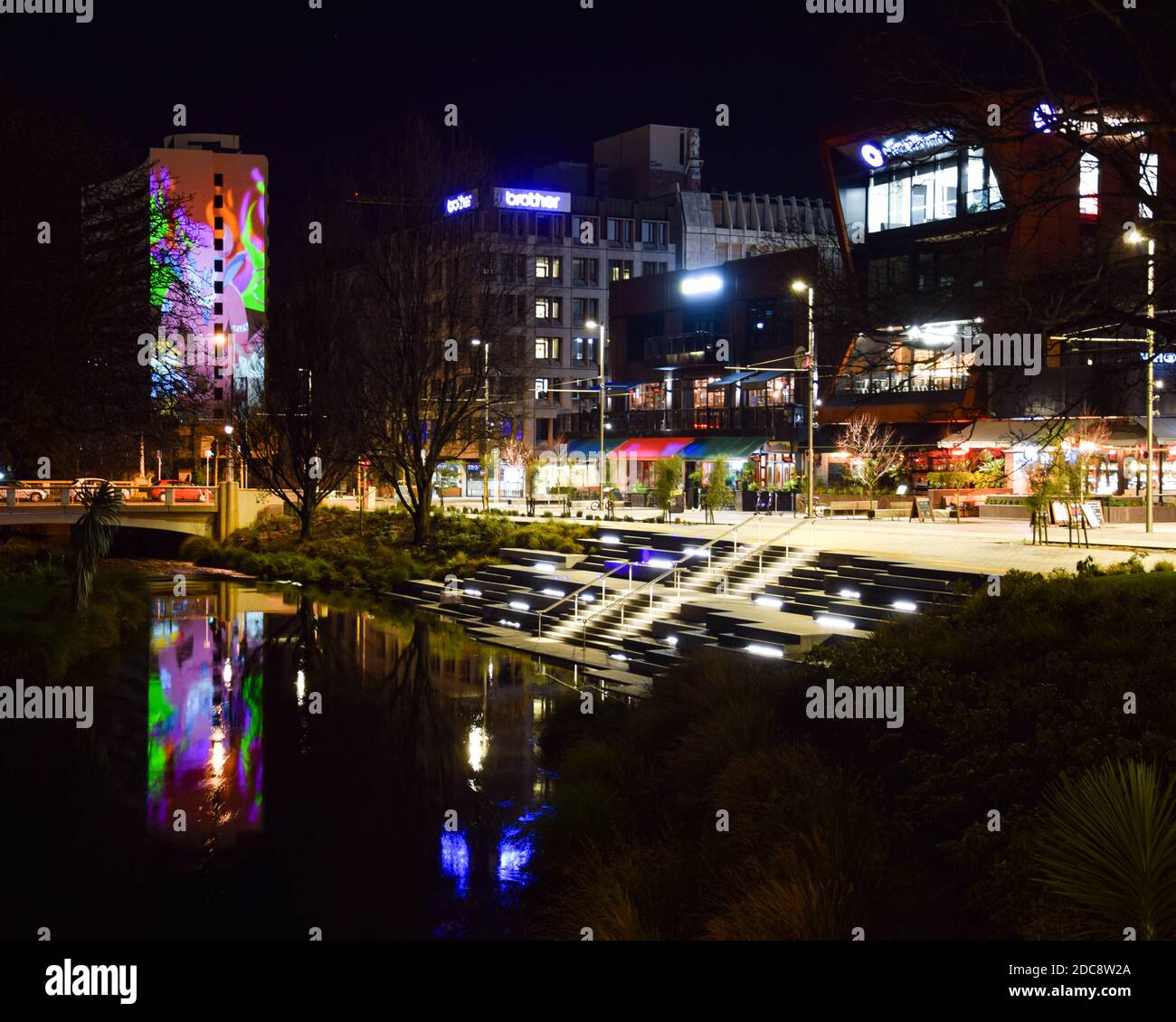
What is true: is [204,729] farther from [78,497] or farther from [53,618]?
[78,497]

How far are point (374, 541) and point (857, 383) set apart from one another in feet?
101

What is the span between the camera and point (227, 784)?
15906 millimetres

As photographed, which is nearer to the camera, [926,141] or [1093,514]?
[926,141]

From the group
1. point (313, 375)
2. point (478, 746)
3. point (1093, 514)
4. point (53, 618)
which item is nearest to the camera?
point (478, 746)

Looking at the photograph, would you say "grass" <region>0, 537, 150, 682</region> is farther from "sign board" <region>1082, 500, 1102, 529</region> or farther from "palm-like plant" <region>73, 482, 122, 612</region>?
"sign board" <region>1082, 500, 1102, 529</region>

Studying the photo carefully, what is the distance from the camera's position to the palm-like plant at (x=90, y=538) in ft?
85.4

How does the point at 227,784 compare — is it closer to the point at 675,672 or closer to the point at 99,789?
the point at 99,789

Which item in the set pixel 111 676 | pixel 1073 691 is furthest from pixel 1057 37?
pixel 111 676

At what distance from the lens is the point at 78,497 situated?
42562 mm

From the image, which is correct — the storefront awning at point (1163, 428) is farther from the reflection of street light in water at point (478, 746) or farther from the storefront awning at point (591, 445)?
the reflection of street light in water at point (478, 746)

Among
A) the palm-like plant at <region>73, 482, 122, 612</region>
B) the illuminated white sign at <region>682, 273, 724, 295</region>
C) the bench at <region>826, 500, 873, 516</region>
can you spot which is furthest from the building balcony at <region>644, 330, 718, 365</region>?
the palm-like plant at <region>73, 482, 122, 612</region>

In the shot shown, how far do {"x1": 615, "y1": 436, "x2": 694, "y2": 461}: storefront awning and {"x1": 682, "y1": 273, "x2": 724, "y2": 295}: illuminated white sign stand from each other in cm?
1064

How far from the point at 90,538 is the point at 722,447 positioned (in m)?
46.2

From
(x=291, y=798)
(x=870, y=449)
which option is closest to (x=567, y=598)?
(x=291, y=798)
